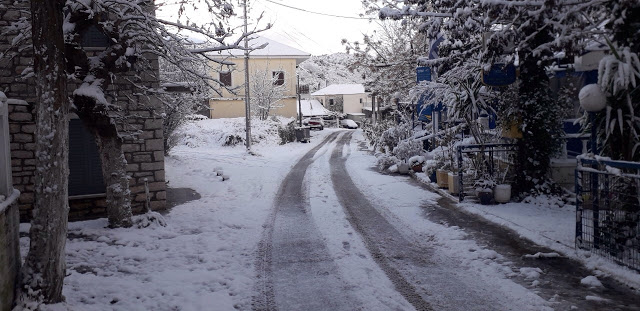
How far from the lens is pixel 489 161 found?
1102 centimetres

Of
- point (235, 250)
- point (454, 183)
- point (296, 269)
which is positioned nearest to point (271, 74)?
point (454, 183)

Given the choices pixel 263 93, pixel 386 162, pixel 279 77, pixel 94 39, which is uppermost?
pixel 279 77

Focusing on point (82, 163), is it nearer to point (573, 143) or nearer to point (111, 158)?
point (111, 158)

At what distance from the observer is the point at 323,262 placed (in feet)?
22.9

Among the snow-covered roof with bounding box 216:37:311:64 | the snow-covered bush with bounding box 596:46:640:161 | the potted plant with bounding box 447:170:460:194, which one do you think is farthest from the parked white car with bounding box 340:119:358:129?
the snow-covered bush with bounding box 596:46:640:161

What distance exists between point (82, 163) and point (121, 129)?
3.68 feet

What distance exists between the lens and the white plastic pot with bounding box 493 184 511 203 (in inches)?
408

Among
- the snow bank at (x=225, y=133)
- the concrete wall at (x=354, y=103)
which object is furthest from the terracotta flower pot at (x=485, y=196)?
the concrete wall at (x=354, y=103)

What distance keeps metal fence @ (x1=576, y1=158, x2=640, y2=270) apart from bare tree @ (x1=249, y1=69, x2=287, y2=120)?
30432 mm

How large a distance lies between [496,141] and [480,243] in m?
4.70

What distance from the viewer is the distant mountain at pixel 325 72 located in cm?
9950

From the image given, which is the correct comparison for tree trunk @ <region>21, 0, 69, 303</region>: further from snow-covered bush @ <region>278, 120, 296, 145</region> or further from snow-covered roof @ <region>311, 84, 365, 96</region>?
snow-covered roof @ <region>311, 84, 365, 96</region>

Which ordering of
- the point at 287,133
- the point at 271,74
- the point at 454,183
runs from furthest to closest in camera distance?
the point at 271,74, the point at 287,133, the point at 454,183

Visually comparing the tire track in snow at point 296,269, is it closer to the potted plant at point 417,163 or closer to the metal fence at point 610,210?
the metal fence at point 610,210
